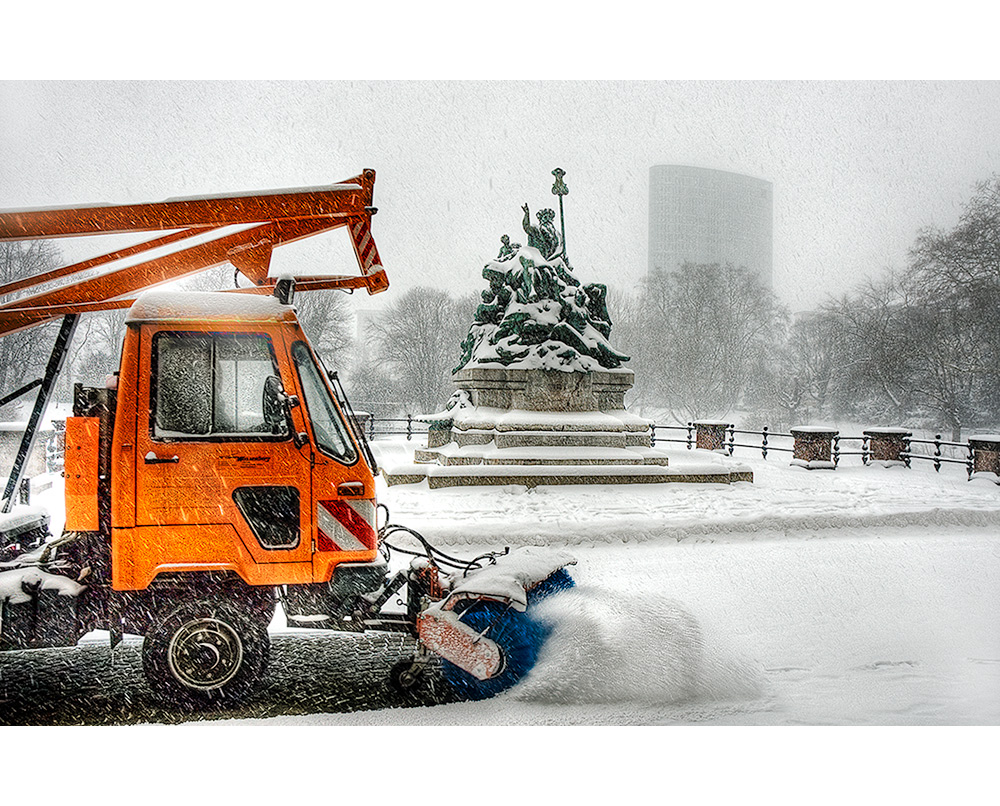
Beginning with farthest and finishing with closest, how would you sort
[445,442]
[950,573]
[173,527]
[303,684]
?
[445,442], [950,573], [303,684], [173,527]

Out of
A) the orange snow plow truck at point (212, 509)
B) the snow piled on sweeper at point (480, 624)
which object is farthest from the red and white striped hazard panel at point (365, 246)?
the snow piled on sweeper at point (480, 624)

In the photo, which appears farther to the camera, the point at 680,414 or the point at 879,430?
the point at 680,414

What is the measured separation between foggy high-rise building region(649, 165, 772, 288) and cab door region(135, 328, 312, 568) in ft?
14.7

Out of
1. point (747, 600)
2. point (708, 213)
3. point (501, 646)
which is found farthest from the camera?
point (708, 213)

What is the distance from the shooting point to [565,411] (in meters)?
8.88

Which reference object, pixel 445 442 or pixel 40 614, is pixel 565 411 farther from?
pixel 40 614

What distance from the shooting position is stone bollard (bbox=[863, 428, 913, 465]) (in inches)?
366

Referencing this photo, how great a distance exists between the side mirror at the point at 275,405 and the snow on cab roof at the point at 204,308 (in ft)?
0.96

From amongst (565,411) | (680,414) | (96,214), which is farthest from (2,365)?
(680,414)

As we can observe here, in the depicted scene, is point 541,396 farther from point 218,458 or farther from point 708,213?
point 218,458

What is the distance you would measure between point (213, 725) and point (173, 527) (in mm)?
980

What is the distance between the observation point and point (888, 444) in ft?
31.1

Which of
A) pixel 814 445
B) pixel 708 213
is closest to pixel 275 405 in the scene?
pixel 708 213

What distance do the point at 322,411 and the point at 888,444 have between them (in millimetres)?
9353
